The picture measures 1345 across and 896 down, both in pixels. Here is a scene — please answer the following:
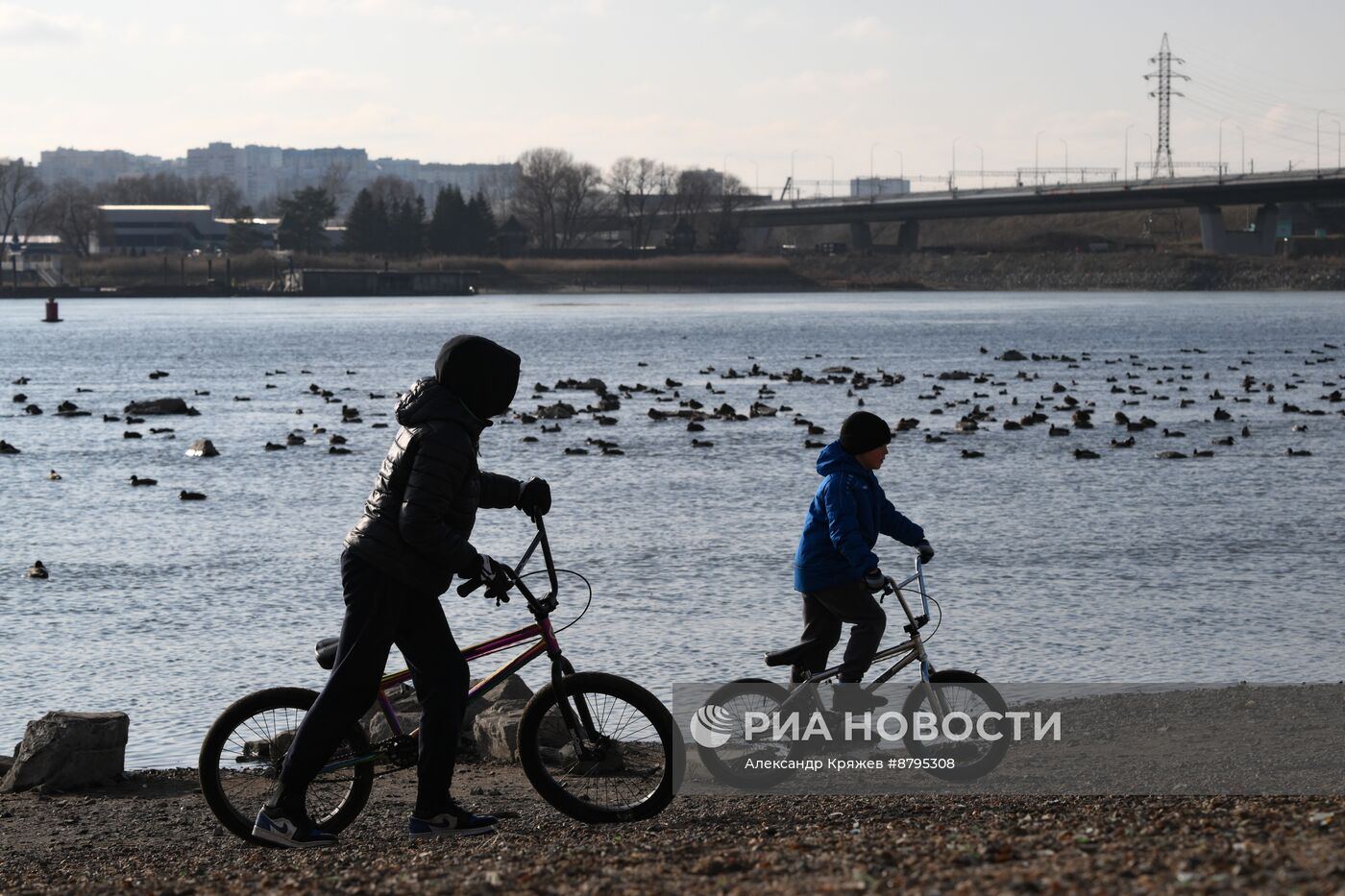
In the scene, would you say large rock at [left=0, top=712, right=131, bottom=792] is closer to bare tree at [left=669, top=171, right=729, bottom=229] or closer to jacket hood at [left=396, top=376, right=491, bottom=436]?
jacket hood at [left=396, top=376, right=491, bottom=436]

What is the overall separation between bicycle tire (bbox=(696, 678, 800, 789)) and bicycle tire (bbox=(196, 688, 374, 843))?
1.69m

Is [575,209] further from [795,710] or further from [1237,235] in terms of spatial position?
[795,710]

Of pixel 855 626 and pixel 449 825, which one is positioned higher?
pixel 855 626

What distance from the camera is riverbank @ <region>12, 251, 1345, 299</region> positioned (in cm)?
18250

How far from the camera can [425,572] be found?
23.6 feet

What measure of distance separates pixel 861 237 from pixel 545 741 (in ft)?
601

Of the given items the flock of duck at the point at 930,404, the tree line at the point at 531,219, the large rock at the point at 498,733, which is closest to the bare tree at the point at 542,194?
the tree line at the point at 531,219

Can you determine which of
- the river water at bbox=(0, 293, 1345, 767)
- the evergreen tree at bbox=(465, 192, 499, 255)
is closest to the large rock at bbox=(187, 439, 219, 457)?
the river water at bbox=(0, 293, 1345, 767)

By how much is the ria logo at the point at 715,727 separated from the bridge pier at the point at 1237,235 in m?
161

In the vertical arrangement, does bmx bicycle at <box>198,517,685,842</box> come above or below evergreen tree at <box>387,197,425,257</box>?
below

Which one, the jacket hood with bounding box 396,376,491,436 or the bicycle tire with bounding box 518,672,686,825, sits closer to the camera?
the jacket hood with bounding box 396,376,491,436

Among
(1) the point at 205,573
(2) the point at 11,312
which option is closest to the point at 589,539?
(1) the point at 205,573

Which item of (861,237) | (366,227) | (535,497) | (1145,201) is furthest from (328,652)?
(861,237)

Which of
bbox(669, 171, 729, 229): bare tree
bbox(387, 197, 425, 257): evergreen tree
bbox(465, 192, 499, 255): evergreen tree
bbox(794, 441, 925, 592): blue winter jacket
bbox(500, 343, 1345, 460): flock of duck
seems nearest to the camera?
bbox(794, 441, 925, 592): blue winter jacket
